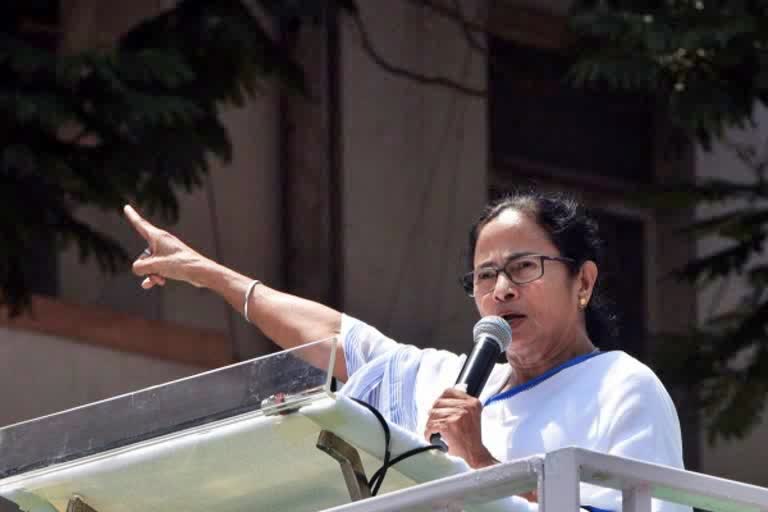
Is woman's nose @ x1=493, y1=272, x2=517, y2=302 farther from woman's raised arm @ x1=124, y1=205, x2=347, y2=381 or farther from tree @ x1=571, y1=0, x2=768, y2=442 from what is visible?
tree @ x1=571, y1=0, x2=768, y2=442

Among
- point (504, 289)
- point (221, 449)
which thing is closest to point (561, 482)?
point (221, 449)

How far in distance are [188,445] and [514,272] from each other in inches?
36.4

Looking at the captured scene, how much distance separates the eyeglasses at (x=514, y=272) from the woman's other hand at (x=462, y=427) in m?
0.46

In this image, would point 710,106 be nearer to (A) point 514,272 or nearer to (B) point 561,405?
(A) point 514,272

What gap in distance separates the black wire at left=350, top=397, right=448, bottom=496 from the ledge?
5.08 m

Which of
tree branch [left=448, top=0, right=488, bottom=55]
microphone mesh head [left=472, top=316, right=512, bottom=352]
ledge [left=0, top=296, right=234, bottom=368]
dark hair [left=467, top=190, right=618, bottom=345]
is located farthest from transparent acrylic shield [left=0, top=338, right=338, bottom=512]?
tree branch [left=448, top=0, right=488, bottom=55]

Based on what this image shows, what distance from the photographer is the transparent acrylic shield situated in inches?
121

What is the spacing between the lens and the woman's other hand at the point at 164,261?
4.37 meters

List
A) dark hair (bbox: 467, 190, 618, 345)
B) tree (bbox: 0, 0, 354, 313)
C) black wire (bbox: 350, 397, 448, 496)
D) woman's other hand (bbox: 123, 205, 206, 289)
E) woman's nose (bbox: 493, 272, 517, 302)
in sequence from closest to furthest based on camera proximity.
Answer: black wire (bbox: 350, 397, 448, 496)
woman's nose (bbox: 493, 272, 517, 302)
dark hair (bbox: 467, 190, 618, 345)
woman's other hand (bbox: 123, 205, 206, 289)
tree (bbox: 0, 0, 354, 313)

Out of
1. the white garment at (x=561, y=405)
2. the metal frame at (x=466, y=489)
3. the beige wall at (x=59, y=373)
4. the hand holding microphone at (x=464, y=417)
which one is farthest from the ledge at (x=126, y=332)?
the metal frame at (x=466, y=489)

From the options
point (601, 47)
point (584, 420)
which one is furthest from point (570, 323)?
point (601, 47)

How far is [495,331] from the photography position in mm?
3611

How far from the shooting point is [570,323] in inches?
154

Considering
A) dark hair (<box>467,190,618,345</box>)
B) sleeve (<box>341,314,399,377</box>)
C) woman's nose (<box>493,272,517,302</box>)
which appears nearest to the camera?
woman's nose (<box>493,272,517,302</box>)
